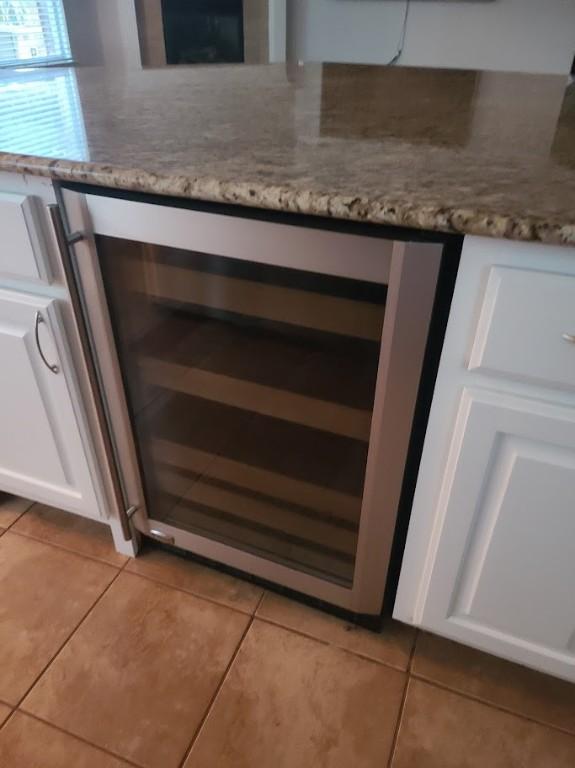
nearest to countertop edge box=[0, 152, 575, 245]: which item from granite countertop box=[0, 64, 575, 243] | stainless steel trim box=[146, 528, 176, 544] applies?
granite countertop box=[0, 64, 575, 243]

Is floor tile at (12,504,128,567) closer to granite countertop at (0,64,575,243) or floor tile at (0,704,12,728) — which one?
floor tile at (0,704,12,728)

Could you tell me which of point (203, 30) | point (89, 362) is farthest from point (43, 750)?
point (203, 30)

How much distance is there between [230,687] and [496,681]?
552 millimetres

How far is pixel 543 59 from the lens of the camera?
344cm

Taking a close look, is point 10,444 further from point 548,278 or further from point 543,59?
point 543,59

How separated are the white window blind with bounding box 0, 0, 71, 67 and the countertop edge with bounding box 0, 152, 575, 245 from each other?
127 inches

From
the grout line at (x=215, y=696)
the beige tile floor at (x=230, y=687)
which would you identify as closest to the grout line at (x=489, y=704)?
the beige tile floor at (x=230, y=687)

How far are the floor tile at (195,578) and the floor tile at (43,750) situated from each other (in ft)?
1.18

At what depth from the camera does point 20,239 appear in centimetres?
90

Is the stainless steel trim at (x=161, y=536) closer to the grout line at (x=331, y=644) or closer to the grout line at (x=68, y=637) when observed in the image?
the grout line at (x=68, y=637)

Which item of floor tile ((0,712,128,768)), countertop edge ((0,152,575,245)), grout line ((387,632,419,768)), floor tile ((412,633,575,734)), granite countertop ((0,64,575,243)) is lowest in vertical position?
floor tile ((412,633,575,734))

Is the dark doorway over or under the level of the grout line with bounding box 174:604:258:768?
over

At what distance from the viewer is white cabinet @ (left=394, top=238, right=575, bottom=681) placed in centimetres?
66

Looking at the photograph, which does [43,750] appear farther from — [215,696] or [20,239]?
[20,239]
